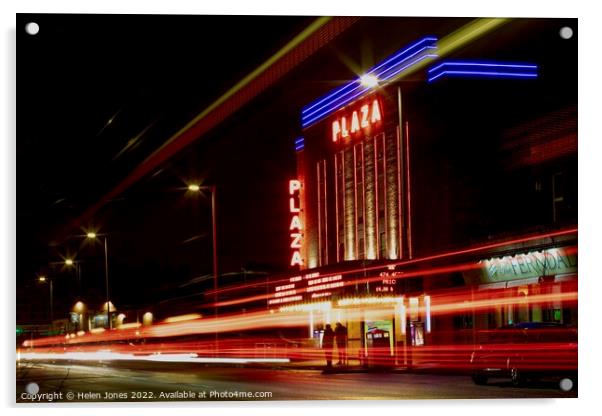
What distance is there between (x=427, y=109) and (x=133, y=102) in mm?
13995

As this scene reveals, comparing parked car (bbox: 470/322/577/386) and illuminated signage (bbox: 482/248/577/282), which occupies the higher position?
illuminated signage (bbox: 482/248/577/282)

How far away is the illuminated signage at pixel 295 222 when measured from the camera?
3975 cm

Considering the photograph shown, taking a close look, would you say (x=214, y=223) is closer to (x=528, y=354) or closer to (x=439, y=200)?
(x=439, y=200)

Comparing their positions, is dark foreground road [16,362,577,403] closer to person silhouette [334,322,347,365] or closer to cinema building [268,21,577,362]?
cinema building [268,21,577,362]

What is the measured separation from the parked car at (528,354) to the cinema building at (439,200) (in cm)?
66

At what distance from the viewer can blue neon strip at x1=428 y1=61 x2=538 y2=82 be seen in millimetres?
19844

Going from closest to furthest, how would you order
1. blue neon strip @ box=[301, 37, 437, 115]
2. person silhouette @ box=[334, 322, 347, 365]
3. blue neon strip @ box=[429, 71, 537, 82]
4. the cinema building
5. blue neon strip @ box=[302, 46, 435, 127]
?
blue neon strip @ box=[429, 71, 537, 82] → blue neon strip @ box=[301, 37, 437, 115] → the cinema building → person silhouette @ box=[334, 322, 347, 365] → blue neon strip @ box=[302, 46, 435, 127]

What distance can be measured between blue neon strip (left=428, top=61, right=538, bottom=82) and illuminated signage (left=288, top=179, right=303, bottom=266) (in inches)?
572

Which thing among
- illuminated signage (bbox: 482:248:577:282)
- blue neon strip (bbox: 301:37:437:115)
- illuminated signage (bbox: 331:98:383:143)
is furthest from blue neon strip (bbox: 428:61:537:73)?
illuminated signage (bbox: 331:98:383:143)

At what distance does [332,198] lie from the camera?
37.1 metres

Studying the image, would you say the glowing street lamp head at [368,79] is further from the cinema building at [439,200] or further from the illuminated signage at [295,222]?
the illuminated signage at [295,222]

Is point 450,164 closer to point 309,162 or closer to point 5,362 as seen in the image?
point 309,162

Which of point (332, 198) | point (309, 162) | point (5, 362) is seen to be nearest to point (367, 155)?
point (332, 198)

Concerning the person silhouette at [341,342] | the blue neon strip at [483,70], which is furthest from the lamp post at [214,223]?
the blue neon strip at [483,70]
